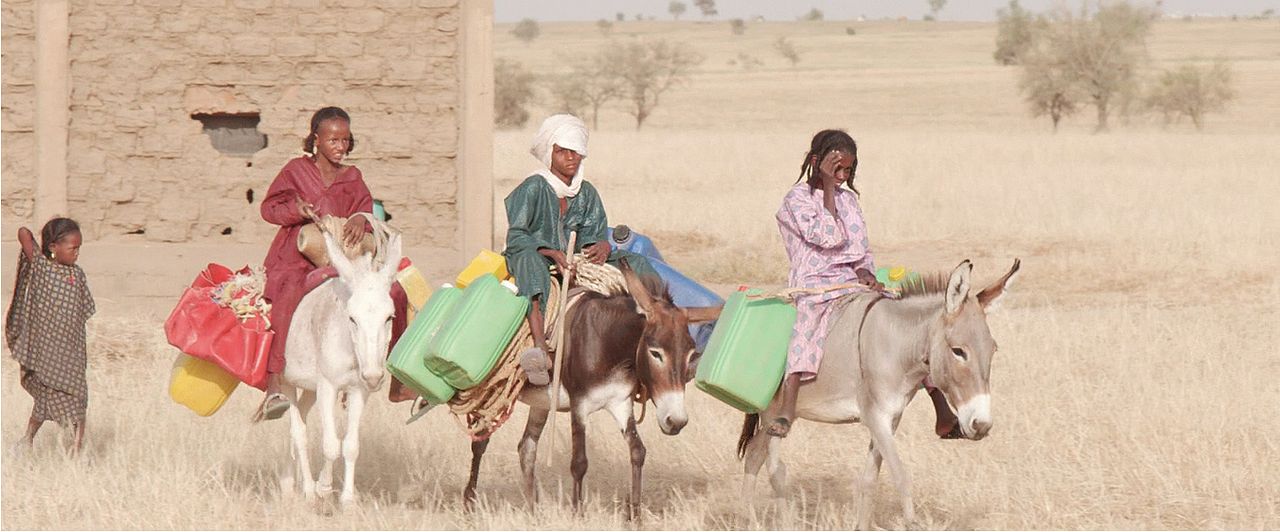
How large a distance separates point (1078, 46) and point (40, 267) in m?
44.2

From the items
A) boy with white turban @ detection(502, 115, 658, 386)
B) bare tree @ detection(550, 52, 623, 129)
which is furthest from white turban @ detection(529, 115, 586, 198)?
bare tree @ detection(550, 52, 623, 129)

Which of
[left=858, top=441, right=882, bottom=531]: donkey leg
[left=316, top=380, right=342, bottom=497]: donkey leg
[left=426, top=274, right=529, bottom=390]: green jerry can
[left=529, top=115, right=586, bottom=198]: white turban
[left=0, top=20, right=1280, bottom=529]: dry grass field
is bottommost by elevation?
[left=0, top=20, right=1280, bottom=529]: dry grass field

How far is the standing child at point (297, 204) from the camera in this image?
23.1 feet

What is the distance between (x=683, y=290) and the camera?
7211 mm

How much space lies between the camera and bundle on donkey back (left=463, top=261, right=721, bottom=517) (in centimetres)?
643

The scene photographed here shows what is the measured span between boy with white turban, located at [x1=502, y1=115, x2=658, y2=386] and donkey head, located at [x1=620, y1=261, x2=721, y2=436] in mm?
280

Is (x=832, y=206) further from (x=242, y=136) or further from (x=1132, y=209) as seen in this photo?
(x=1132, y=209)

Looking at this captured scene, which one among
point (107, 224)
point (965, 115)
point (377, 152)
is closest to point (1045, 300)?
point (377, 152)

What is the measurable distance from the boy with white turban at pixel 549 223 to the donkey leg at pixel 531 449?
0.35 metres

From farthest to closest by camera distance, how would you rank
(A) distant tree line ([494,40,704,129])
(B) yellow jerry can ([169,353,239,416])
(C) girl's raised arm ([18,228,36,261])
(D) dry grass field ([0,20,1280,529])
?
(A) distant tree line ([494,40,704,129]), (C) girl's raised arm ([18,228,36,261]), (B) yellow jerry can ([169,353,239,416]), (D) dry grass field ([0,20,1280,529])

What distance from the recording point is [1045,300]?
560 inches

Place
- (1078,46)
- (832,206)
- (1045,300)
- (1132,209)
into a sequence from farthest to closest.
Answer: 1. (1078,46)
2. (1132,209)
3. (1045,300)
4. (832,206)

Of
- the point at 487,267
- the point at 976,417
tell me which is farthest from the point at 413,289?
the point at 976,417

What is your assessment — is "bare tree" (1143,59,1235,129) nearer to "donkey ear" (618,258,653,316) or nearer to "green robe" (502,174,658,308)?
"green robe" (502,174,658,308)
